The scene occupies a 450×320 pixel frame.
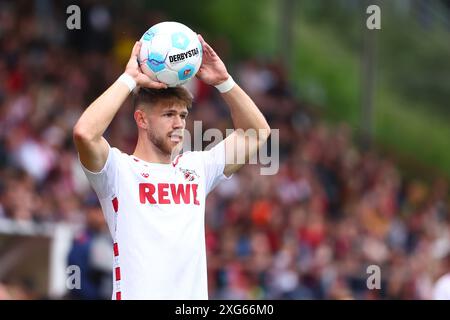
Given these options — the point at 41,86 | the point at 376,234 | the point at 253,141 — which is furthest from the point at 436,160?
the point at 253,141

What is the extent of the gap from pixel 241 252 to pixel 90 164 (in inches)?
369

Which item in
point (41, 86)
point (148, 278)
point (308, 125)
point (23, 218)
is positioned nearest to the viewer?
point (148, 278)

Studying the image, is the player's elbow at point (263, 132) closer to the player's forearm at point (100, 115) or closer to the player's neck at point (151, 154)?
the player's neck at point (151, 154)

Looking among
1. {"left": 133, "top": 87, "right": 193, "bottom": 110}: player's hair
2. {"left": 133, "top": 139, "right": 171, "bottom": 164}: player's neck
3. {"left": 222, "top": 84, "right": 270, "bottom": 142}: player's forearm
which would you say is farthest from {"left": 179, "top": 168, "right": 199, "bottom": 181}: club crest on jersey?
{"left": 222, "top": 84, "right": 270, "bottom": 142}: player's forearm

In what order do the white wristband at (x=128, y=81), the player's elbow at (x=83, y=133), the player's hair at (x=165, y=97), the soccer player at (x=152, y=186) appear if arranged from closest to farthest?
the player's elbow at (x=83, y=133)
the soccer player at (x=152, y=186)
the white wristband at (x=128, y=81)
the player's hair at (x=165, y=97)

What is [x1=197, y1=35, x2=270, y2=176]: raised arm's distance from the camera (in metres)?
7.18

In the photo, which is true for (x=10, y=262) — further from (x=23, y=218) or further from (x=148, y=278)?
(x=148, y=278)

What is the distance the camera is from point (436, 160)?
23453mm

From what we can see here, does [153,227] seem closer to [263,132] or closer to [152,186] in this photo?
[152,186]

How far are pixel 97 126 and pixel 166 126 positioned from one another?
1.65 ft

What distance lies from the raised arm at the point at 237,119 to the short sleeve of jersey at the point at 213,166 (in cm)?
3

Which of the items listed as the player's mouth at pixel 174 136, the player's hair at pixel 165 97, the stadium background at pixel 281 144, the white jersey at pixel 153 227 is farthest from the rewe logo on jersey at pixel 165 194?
the stadium background at pixel 281 144

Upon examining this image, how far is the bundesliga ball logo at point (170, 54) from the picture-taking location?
6895 mm

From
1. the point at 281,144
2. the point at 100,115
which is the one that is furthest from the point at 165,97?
the point at 281,144
